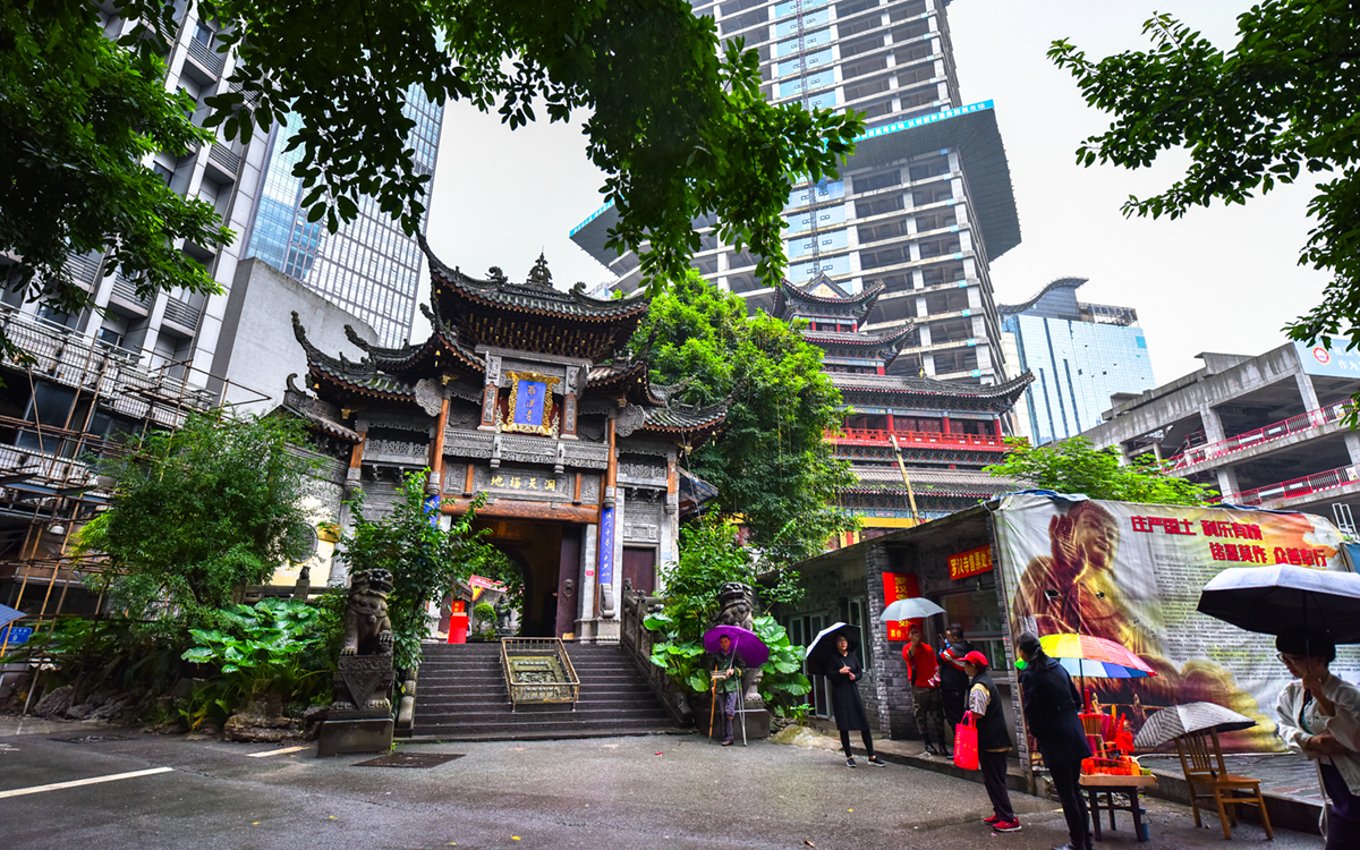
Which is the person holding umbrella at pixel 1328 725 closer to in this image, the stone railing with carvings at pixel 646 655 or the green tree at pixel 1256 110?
the green tree at pixel 1256 110

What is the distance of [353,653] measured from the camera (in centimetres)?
871

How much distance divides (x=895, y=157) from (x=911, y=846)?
6092 cm

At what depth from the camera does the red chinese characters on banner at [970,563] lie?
339 inches

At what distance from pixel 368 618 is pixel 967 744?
7.44 metres

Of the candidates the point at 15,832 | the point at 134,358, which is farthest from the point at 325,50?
the point at 134,358

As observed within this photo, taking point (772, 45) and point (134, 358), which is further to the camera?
point (772, 45)

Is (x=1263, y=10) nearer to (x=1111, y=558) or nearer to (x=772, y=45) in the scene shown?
(x=1111, y=558)

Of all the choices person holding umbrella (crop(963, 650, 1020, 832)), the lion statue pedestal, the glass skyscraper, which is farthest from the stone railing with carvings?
the glass skyscraper

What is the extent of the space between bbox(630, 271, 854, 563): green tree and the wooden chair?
1254 cm

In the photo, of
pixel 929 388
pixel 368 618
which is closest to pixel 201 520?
pixel 368 618

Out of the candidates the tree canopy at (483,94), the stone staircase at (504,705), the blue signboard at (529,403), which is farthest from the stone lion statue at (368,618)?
the blue signboard at (529,403)

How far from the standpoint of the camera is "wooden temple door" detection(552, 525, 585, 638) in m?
16.1

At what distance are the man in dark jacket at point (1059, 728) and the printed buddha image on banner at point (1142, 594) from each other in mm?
2407

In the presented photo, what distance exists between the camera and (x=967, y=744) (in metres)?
5.65
